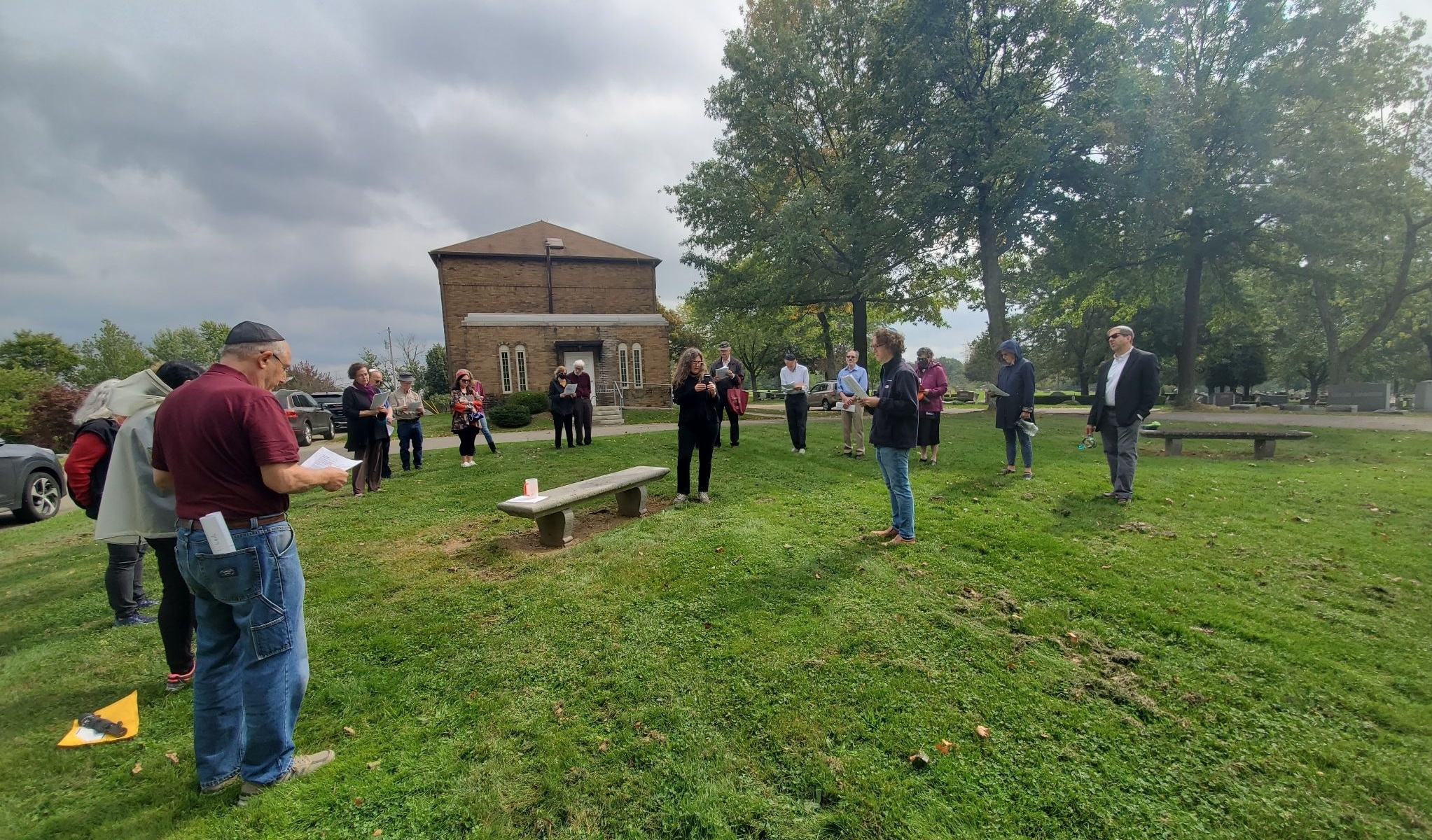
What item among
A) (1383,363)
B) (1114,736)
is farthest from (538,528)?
(1383,363)

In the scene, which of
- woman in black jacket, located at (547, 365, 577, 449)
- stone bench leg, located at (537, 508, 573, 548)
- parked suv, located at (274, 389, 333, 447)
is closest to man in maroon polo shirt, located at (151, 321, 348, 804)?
stone bench leg, located at (537, 508, 573, 548)

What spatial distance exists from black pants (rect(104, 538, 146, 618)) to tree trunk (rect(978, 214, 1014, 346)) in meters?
21.7

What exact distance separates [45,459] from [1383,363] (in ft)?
223

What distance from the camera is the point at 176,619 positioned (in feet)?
10.9

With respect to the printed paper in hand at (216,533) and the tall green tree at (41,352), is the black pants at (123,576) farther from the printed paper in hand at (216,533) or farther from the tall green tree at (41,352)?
the tall green tree at (41,352)

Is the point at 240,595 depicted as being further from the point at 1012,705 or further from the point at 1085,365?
the point at 1085,365

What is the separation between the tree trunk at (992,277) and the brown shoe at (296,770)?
2135cm

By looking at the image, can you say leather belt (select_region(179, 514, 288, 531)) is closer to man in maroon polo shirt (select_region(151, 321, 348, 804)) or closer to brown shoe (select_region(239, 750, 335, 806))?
man in maroon polo shirt (select_region(151, 321, 348, 804))

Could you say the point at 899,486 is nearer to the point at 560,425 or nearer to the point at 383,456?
the point at 383,456

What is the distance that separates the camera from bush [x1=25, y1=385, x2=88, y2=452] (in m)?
20.3

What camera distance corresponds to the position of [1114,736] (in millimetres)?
2658

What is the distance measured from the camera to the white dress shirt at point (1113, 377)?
6.26 meters

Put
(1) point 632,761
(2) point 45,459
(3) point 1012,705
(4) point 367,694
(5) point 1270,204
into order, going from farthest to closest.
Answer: (5) point 1270,204
(2) point 45,459
(4) point 367,694
(3) point 1012,705
(1) point 632,761

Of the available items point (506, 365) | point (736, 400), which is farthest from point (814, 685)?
point (506, 365)
